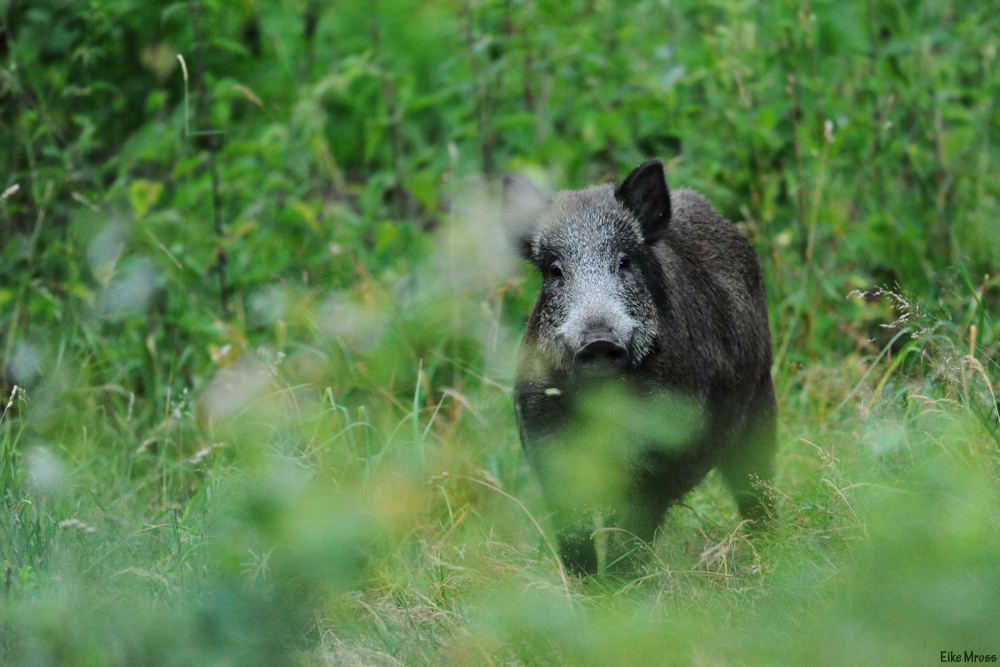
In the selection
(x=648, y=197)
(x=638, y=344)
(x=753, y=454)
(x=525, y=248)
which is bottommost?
(x=753, y=454)

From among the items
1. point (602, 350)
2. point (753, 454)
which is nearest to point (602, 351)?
point (602, 350)

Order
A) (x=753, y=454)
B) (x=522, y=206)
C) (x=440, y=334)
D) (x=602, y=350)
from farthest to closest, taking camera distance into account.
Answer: (x=440, y=334) < (x=753, y=454) < (x=522, y=206) < (x=602, y=350)

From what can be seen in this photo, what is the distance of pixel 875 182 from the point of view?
614cm

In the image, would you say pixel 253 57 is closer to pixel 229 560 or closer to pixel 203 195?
pixel 203 195

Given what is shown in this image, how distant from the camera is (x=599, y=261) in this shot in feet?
12.5

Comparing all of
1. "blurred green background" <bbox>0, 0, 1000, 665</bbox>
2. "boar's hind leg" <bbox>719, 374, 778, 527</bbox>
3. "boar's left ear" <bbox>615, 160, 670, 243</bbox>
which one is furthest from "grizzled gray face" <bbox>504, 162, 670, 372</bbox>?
"boar's hind leg" <bbox>719, 374, 778, 527</bbox>

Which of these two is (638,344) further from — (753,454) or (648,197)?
(753,454)

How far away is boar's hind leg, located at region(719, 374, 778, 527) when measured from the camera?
4262 mm

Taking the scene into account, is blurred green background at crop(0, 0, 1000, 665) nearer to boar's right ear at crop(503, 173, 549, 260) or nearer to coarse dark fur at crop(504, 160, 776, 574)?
coarse dark fur at crop(504, 160, 776, 574)

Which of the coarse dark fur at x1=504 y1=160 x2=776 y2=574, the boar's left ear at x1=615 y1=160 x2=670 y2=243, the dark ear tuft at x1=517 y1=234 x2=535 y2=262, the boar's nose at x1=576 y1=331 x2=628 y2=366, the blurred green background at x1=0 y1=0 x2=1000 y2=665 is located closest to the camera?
the blurred green background at x1=0 y1=0 x2=1000 y2=665

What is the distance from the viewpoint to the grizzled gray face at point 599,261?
3660 millimetres

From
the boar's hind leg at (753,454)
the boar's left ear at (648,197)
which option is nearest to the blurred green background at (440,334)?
the boar's hind leg at (753,454)

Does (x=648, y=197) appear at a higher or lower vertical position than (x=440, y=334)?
higher

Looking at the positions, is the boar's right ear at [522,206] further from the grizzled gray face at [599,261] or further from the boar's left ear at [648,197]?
the boar's left ear at [648,197]
